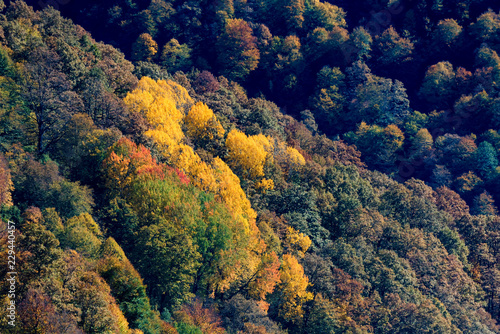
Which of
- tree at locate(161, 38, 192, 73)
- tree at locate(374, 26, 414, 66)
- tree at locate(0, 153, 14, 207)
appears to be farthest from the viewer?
tree at locate(374, 26, 414, 66)

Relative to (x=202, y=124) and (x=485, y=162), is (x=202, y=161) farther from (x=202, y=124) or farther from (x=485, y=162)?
(x=485, y=162)

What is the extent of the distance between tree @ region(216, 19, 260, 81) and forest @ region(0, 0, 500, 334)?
1.05ft

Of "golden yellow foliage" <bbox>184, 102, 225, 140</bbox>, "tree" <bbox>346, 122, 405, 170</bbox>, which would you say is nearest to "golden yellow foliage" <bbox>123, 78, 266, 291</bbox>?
"golden yellow foliage" <bbox>184, 102, 225, 140</bbox>

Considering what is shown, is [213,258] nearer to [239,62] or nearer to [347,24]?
[239,62]

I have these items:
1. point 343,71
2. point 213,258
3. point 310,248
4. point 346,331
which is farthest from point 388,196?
point 343,71

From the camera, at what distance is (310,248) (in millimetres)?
84625

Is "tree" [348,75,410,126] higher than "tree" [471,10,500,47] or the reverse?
the reverse

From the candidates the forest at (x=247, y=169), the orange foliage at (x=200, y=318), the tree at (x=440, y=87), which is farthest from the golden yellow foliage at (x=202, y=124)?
the tree at (x=440, y=87)

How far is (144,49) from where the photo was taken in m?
131

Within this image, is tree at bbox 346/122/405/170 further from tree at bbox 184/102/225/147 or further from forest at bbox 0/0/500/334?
tree at bbox 184/102/225/147

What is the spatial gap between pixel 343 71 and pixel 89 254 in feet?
Result: 312

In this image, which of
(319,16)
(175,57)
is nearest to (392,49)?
(319,16)

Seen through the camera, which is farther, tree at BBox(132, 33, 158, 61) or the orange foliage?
tree at BBox(132, 33, 158, 61)

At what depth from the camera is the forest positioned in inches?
2425
